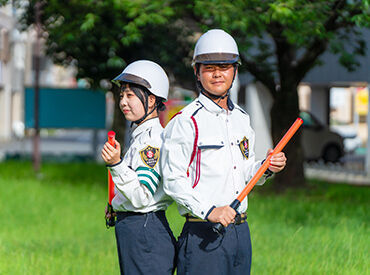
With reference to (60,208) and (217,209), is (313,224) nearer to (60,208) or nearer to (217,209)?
(60,208)

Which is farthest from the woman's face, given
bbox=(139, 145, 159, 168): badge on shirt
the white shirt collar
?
the white shirt collar

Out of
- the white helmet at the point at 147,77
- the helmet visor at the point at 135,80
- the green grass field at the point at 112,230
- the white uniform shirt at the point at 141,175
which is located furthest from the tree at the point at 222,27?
the white uniform shirt at the point at 141,175

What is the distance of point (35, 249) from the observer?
282 inches

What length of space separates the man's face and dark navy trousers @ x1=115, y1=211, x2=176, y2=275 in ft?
2.49

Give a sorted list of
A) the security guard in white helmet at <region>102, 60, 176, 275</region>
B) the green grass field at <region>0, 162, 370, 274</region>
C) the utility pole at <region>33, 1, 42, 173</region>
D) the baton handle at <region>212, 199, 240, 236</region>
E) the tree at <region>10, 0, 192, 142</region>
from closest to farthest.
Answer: the baton handle at <region>212, 199, 240, 236</region> < the security guard in white helmet at <region>102, 60, 176, 275</region> < the green grass field at <region>0, 162, 370, 274</region> < the tree at <region>10, 0, 192, 142</region> < the utility pole at <region>33, 1, 42, 173</region>

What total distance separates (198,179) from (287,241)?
13.2ft

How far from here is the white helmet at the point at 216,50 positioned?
11.2 feet

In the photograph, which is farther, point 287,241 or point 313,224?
point 313,224

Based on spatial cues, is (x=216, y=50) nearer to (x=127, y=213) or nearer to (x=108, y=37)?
(x=127, y=213)

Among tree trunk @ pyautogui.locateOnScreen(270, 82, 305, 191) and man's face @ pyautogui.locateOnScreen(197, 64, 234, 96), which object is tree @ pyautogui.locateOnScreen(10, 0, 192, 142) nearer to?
tree trunk @ pyautogui.locateOnScreen(270, 82, 305, 191)

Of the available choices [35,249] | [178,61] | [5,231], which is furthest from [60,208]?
[178,61]

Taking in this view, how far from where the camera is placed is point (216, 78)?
135 inches

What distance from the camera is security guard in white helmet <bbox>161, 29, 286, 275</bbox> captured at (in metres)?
3.30

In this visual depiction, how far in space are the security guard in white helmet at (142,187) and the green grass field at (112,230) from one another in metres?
2.35
